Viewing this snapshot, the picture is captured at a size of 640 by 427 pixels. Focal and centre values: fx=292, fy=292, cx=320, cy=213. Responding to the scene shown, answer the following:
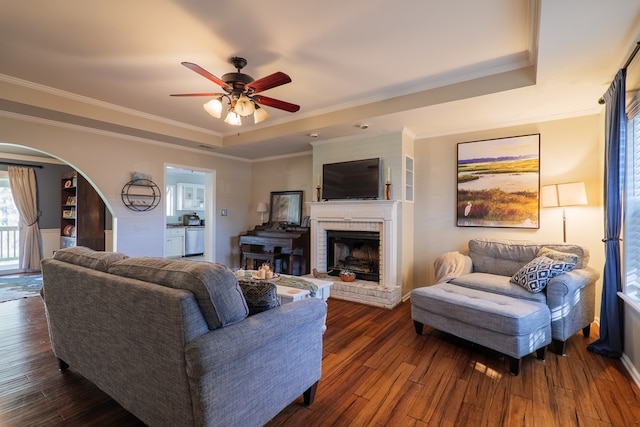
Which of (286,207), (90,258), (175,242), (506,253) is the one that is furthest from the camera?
(175,242)

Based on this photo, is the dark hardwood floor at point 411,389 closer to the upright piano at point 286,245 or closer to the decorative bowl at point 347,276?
the decorative bowl at point 347,276

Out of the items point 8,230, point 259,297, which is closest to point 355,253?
point 259,297

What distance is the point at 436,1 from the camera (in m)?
1.90

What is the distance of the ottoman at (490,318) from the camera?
7.27ft

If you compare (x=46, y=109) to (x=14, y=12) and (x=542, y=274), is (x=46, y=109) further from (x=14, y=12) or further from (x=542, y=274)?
(x=542, y=274)

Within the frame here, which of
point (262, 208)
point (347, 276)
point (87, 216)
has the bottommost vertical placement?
point (347, 276)

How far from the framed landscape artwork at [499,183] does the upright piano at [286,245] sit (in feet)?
8.01

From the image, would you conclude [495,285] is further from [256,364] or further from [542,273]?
[256,364]

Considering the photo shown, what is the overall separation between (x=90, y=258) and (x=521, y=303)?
3.25 metres

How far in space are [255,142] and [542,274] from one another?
4.03m

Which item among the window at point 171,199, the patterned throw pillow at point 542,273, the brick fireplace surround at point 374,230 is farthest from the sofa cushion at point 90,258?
the window at point 171,199

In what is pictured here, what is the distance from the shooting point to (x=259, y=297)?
Answer: 1638 millimetres

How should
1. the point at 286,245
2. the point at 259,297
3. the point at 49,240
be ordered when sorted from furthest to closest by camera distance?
the point at 49,240
the point at 286,245
the point at 259,297

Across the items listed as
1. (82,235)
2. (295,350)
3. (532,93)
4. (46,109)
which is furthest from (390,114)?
(82,235)
